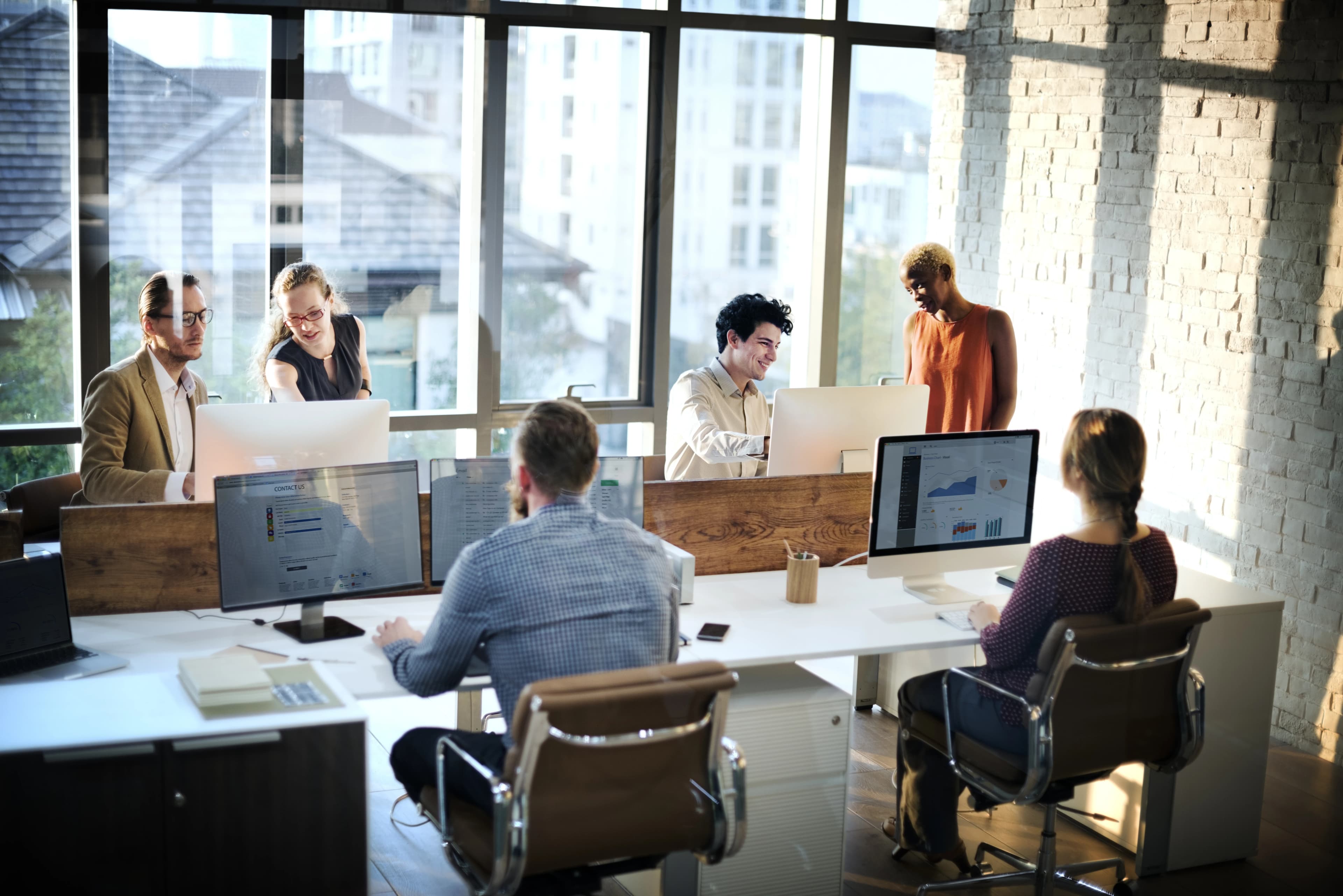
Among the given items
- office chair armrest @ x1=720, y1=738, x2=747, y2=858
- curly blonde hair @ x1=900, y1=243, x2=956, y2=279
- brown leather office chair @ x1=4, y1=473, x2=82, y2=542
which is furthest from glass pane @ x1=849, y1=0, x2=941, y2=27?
office chair armrest @ x1=720, y1=738, x2=747, y2=858

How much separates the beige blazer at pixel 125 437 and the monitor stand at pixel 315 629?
0.84m

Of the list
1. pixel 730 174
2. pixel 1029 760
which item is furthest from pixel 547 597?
pixel 730 174

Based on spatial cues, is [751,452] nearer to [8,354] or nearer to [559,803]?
[559,803]

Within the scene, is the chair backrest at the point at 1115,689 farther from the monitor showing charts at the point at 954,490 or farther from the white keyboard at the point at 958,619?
the monitor showing charts at the point at 954,490

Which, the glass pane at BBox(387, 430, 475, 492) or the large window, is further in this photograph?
the glass pane at BBox(387, 430, 475, 492)

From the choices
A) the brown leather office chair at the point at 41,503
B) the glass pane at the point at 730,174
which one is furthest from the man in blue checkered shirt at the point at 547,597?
the glass pane at the point at 730,174

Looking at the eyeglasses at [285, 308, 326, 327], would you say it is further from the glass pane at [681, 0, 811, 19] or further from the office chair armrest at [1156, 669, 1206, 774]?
the office chair armrest at [1156, 669, 1206, 774]

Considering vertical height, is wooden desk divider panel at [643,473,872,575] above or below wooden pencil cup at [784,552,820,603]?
above

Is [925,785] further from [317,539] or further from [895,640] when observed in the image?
[317,539]

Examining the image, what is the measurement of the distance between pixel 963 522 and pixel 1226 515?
1.59 meters

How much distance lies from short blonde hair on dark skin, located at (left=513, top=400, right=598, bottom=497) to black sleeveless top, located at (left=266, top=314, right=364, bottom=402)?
6.40 feet

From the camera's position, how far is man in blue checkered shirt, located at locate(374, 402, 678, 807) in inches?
92.6

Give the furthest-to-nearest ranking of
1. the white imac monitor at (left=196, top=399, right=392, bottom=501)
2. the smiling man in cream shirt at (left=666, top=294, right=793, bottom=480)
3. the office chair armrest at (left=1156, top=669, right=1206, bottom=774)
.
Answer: the smiling man in cream shirt at (left=666, top=294, right=793, bottom=480) < the white imac monitor at (left=196, top=399, right=392, bottom=501) < the office chair armrest at (left=1156, top=669, right=1206, bottom=774)

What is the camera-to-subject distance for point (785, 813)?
2969 millimetres
